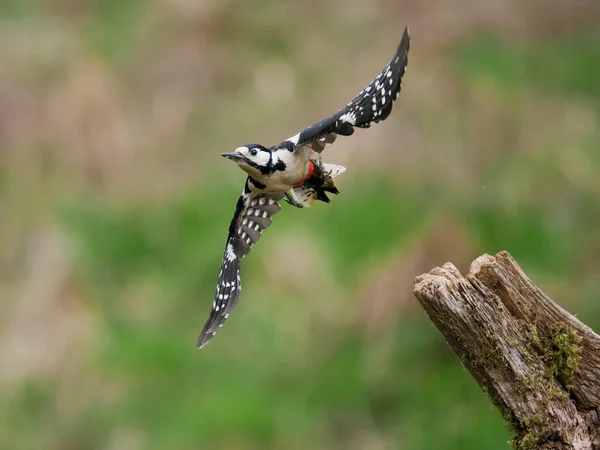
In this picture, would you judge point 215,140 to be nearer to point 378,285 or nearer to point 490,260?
point 378,285

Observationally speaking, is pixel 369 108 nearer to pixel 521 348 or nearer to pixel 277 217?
pixel 521 348

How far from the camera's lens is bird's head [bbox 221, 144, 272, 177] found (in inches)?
228

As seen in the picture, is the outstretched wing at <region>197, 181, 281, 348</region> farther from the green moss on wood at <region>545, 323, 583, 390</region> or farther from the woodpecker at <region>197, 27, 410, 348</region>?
the green moss on wood at <region>545, 323, 583, 390</region>

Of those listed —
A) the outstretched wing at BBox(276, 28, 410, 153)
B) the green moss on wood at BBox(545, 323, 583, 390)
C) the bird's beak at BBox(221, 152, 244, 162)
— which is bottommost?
the green moss on wood at BBox(545, 323, 583, 390)

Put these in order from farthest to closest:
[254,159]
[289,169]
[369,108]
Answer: [289,169] < [254,159] < [369,108]

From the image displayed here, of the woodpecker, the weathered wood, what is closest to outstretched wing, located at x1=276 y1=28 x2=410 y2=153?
the woodpecker

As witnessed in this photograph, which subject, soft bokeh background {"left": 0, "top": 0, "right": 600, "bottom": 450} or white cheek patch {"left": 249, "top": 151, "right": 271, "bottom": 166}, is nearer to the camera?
white cheek patch {"left": 249, "top": 151, "right": 271, "bottom": 166}

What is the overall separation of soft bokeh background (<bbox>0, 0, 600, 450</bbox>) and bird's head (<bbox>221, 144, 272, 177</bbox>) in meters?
4.72

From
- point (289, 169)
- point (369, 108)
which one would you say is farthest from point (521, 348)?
point (289, 169)

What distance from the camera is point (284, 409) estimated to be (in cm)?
1103

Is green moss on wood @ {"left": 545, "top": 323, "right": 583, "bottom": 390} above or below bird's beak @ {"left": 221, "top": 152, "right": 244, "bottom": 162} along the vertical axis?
below

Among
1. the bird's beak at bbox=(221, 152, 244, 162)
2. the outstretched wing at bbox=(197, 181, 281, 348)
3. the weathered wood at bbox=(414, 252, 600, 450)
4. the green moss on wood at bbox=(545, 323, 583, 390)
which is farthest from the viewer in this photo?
the outstretched wing at bbox=(197, 181, 281, 348)

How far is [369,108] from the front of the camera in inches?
222

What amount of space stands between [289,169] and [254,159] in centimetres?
23
